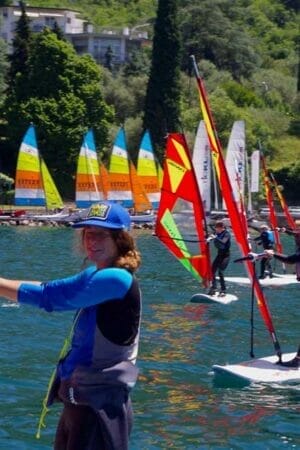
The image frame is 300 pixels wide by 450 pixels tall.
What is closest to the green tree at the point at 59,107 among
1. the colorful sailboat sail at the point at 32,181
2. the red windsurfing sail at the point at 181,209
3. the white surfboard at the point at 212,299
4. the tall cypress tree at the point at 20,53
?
the tall cypress tree at the point at 20,53

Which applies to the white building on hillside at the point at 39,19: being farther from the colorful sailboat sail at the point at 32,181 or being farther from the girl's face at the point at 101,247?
the girl's face at the point at 101,247

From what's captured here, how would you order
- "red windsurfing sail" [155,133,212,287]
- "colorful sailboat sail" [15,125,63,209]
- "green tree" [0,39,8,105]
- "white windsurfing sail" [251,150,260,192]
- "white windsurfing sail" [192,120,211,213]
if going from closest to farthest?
1. "red windsurfing sail" [155,133,212,287]
2. "white windsurfing sail" [192,120,211,213]
3. "colorful sailboat sail" [15,125,63,209]
4. "white windsurfing sail" [251,150,260,192]
5. "green tree" [0,39,8,105]

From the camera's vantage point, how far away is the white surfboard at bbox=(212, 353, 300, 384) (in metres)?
11.8

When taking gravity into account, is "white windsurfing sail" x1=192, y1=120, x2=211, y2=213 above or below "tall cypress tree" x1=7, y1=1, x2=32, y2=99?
below

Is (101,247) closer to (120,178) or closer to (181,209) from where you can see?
(181,209)

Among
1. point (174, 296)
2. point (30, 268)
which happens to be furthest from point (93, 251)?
point (30, 268)

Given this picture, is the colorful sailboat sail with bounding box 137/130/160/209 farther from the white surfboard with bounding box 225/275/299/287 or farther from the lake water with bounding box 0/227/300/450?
the lake water with bounding box 0/227/300/450

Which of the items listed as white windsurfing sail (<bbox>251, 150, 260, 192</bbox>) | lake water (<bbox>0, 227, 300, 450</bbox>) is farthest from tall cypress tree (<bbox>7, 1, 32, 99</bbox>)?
lake water (<bbox>0, 227, 300, 450</bbox>)

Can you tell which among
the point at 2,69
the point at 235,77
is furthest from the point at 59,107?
→ the point at 235,77

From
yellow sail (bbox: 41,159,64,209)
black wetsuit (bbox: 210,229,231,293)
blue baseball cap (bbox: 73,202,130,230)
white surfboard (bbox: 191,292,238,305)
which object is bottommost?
yellow sail (bbox: 41,159,64,209)

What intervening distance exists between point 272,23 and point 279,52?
23.1 meters

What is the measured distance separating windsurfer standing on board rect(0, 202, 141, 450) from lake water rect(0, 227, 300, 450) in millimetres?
310

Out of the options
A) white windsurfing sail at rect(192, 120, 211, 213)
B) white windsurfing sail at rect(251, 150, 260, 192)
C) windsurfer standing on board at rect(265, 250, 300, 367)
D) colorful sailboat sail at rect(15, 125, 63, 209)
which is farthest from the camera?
white windsurfing sail at rect(251, 150, 260, 192)

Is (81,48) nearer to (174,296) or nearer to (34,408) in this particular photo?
(174,296)
